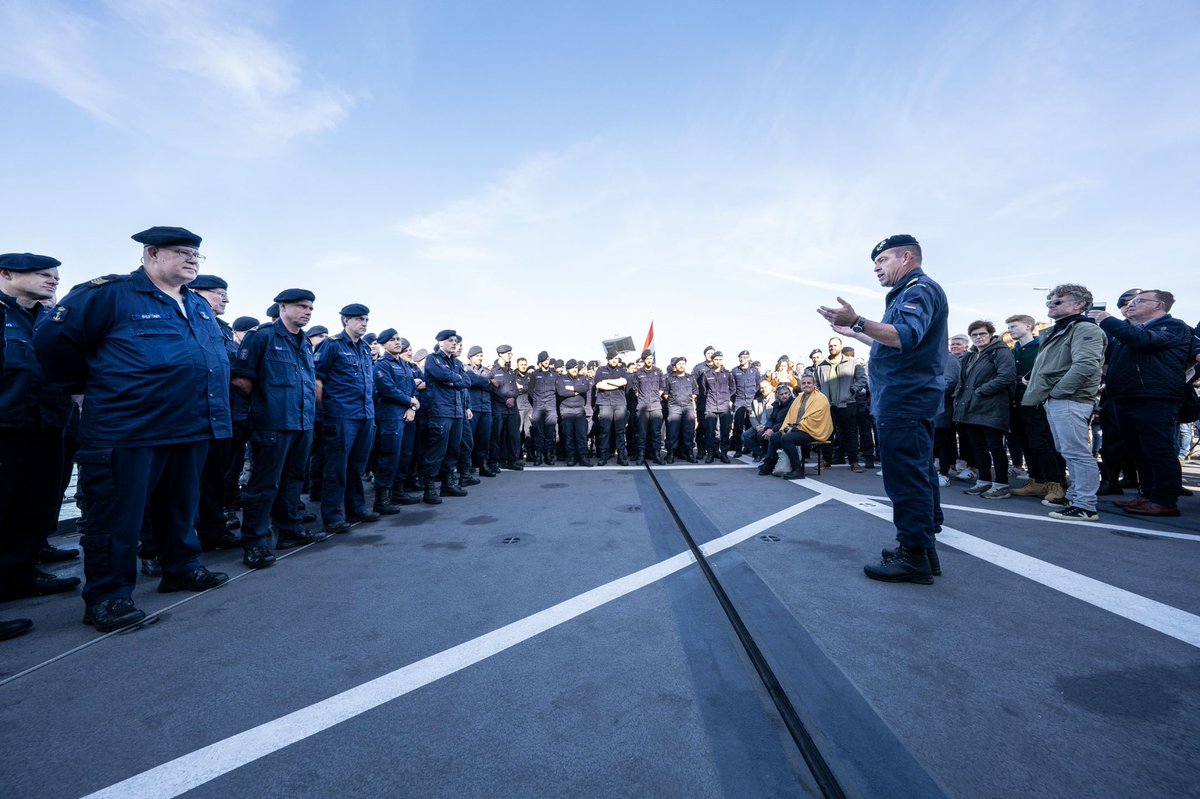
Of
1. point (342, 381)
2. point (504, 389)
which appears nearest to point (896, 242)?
point (342, 381)

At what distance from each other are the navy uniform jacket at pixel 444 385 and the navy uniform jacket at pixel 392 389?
572 millimetres

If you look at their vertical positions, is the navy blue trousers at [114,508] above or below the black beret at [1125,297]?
below

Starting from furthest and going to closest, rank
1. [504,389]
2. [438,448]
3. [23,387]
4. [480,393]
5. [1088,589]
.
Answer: [504,389] → [480,393] → [438,448] → [23,387] → [1088,589]

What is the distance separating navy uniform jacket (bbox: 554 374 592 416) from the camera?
9.40m

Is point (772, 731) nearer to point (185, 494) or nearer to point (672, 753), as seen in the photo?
point (672, 753)

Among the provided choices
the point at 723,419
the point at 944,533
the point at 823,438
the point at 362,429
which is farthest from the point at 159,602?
the point at 723,419

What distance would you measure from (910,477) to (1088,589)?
106 centimetres

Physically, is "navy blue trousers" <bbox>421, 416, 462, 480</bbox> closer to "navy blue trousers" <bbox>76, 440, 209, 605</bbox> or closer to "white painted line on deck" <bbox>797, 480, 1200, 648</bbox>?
"navy blue trousers" <bbox>76, 440, 209, 605</bbox>

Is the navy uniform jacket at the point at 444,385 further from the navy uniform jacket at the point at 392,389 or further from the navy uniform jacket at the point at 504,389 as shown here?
the navy uniform jacket at the point at 504,389

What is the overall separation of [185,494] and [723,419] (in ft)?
27.3

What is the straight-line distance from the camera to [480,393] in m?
7.83

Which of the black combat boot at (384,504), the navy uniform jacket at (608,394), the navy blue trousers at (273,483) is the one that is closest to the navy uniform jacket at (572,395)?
the navy uniform jacket at (608,394)

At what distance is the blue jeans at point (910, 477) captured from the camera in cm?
284

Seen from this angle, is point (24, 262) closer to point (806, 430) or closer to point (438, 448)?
point (438, 448)
